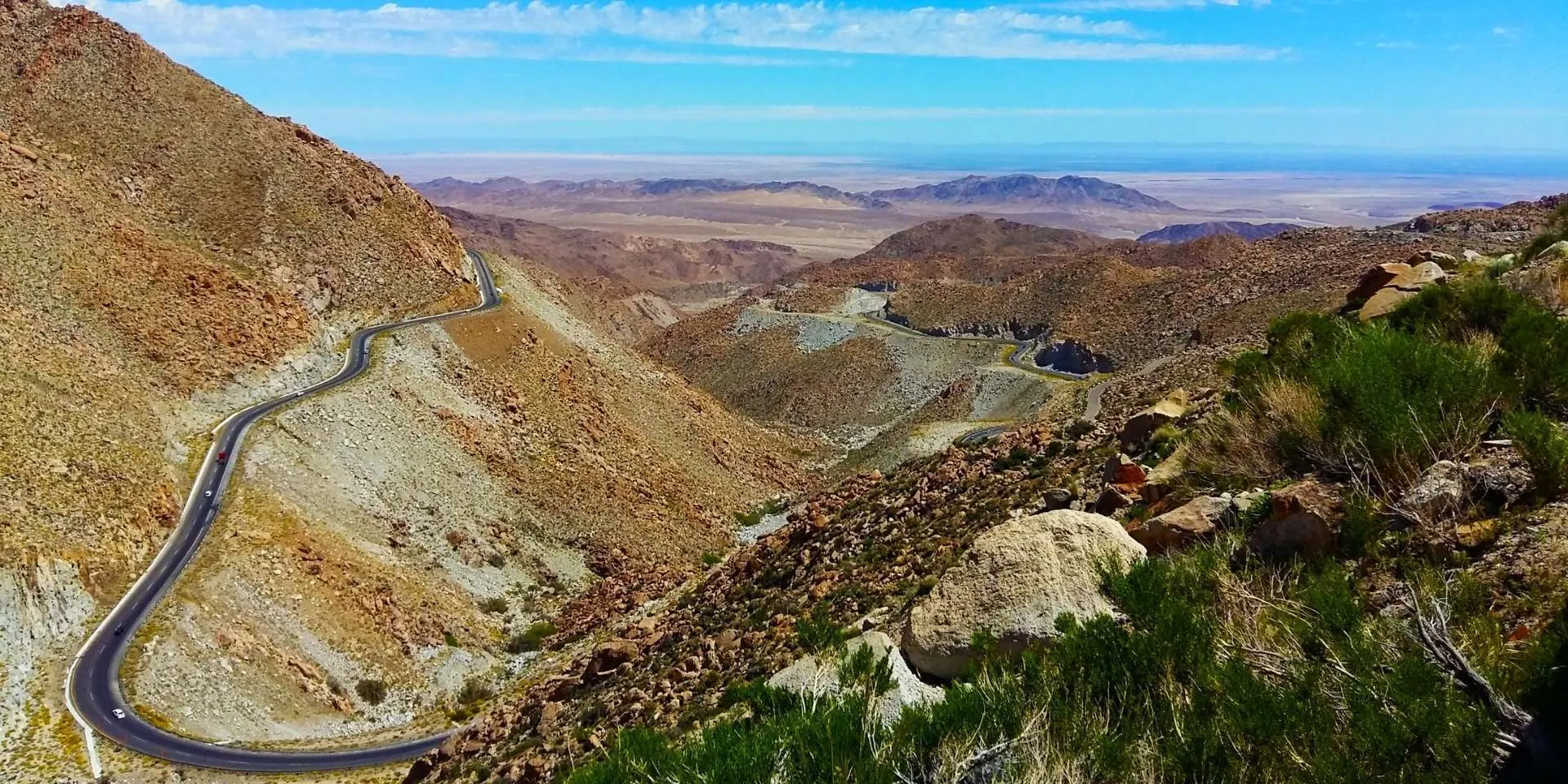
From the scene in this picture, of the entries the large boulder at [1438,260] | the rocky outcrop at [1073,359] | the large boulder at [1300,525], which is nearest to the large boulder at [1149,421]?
the large boulder at [1300,525]

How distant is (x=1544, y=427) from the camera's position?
7.41m

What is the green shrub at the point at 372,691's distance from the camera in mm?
24625

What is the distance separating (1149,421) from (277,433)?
99.9 ft

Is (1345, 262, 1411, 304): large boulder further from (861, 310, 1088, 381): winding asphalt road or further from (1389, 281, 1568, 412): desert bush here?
(861, 310, 1088, 381): winding asphalt road

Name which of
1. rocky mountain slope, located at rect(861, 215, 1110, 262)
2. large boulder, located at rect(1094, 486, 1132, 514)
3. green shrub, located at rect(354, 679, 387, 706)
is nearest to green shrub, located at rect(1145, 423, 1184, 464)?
large boulder, located at rect(1094, 486, 1132, 514)

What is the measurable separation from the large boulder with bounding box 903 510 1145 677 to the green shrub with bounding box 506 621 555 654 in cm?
2255

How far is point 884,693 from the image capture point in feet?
23.1

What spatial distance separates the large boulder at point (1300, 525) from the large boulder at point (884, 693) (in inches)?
130

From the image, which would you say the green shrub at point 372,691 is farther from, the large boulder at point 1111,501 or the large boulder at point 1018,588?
the large boulder at point 1111,501

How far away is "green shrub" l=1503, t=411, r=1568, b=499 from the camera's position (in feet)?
23.7

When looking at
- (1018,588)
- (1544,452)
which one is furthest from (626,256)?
(1544,452)

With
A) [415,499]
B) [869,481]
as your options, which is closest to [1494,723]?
[869,481]

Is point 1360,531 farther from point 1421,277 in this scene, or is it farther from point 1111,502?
point 1421,277

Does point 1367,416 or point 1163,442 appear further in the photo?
point 1163,442
